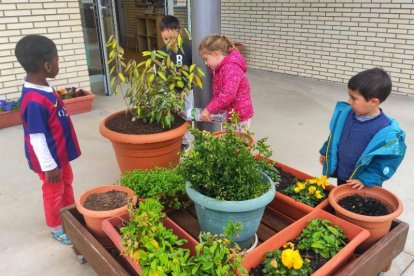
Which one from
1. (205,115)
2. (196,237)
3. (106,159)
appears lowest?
(106,159)

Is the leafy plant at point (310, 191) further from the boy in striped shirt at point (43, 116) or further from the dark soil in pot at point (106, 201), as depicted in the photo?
the boy in striped shirt at point (43, 116)

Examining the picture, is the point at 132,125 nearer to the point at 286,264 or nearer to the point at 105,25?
the point at 286,264

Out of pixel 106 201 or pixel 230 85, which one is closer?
pixel 106 201

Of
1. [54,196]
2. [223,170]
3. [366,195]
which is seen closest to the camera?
[223,170]

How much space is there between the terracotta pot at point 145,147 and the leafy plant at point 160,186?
316 mm

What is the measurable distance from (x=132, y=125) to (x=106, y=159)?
1.11 metres

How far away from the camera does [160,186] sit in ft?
7.39

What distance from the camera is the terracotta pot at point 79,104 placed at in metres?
4.89

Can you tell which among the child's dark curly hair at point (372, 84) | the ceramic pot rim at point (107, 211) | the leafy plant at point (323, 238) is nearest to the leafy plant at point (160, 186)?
the ceramic pot rim at point (107, 211)

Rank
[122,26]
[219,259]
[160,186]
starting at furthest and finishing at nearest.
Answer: [122,26]
[160,186]
[219,259]

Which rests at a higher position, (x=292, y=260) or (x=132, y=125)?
(x=132, y=125)

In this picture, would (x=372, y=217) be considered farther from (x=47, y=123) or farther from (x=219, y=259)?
(x=47, y=123)

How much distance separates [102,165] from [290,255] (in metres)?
2.49

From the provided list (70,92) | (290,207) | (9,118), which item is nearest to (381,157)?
(290,207)
